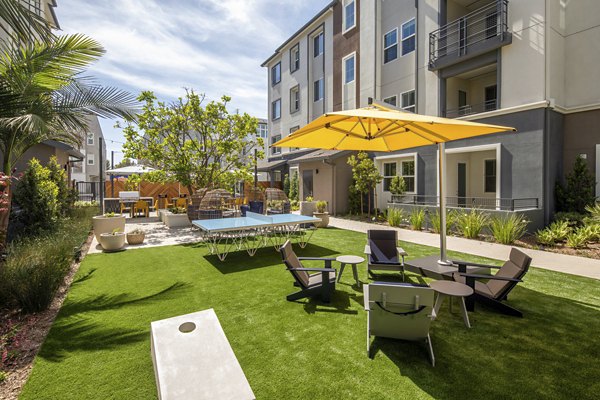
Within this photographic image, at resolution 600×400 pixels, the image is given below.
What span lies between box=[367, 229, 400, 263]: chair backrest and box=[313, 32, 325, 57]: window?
Result: 20.1 meters

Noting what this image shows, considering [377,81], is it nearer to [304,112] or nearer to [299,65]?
[304,112]

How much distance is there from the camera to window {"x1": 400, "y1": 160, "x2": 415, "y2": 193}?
52.4 feet

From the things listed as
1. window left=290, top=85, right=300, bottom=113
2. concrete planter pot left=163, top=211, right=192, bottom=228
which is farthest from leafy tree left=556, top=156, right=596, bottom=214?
window left=290, top=85, right=300, bottom=113

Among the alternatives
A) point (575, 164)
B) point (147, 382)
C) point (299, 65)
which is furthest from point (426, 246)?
point (299, 65)

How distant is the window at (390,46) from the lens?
17.0 meters

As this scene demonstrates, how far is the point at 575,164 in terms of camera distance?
1110cm

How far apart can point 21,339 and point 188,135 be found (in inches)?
423

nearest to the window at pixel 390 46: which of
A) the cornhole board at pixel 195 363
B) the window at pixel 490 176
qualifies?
the window at pixel 490 176

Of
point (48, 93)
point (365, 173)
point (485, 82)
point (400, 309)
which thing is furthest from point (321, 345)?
point (485, 82)

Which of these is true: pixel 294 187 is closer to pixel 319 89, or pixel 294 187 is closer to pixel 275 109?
pixel 319 89

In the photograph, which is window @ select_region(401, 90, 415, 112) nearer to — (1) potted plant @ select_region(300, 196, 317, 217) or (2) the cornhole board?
(1) potted plant @ select_region(300, 196, 317, 217)

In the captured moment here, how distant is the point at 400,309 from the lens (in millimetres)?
3535

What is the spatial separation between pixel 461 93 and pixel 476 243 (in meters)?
9.09

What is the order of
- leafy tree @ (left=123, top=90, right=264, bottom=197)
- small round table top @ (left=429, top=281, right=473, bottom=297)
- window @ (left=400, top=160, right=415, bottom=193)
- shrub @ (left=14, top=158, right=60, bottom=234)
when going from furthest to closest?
window @ (left=400, top=160, right=415, bottom=193) < leafy tree @ (left=123, top=90, right=264, bottom=197) < shrub @ (left=14, top=158, right=60, bottom=234) < small round table top @ (left=429, top=281, right=473, bottom=297)
